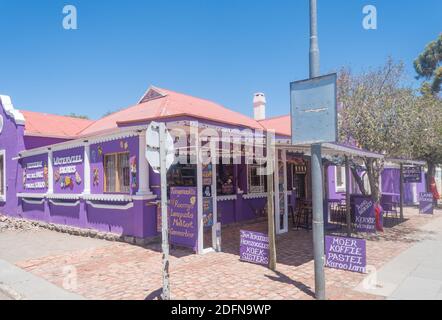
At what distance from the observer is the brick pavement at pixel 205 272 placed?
5324 mm

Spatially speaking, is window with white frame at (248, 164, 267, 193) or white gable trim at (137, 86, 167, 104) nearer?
window with white frame at (248, 164, 267, 193)

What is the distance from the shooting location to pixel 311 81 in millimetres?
4953

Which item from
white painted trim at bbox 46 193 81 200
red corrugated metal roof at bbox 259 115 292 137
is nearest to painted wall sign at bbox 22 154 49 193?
white painted trim at bbox 46 193 81 200

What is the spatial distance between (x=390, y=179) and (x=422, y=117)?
444 inches

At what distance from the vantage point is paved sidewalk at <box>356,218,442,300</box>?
5.08m

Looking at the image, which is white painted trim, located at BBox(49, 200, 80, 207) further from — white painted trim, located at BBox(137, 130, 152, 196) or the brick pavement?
white painted trim, located at BBox(137, 130, 152, 196)

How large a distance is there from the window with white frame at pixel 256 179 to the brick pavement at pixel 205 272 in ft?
11.6

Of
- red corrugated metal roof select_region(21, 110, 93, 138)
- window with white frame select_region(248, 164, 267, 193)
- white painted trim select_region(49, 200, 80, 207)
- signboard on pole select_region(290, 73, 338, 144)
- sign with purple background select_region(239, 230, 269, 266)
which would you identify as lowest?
sign with purple background select_region(239, 230, 269, 266)

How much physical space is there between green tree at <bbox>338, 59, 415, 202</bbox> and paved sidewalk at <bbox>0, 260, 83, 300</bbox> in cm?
800

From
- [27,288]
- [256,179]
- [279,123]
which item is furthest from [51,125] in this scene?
[27,288]

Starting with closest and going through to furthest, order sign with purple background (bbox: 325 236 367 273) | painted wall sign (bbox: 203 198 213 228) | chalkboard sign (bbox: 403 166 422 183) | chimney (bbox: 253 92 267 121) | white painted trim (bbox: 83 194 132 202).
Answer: sign with purple background (bbox: 325 236 367 273), painted wall sign (bbox: 203 198 213 228), white painted trim (bbox: 83 194 132 202), chalkboard sign (bbox: 403 166 422 183), chimney (bbox: 253 92 267 121)

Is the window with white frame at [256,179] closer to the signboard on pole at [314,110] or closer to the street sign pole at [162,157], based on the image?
the signboard on pole at [314,110]
